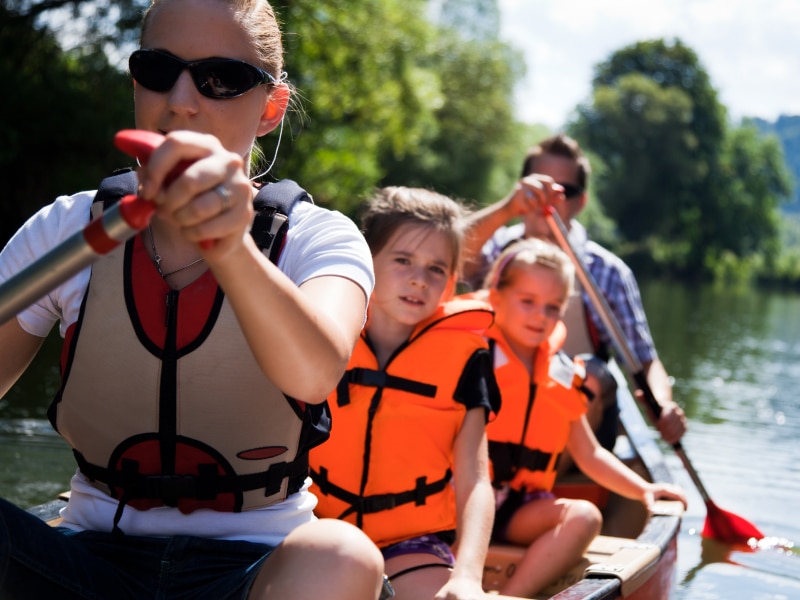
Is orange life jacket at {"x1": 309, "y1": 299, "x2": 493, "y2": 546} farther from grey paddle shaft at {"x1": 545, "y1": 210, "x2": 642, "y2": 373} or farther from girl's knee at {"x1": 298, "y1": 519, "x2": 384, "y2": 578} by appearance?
grey paddle shaft at {"x1": 545, "y1": 210, "x2": 642, "y2": 373}

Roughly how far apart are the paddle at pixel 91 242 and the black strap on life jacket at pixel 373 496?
4.57ft

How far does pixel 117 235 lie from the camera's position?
989mm

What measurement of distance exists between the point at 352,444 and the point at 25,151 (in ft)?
28.1

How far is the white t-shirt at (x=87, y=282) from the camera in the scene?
4.49 feet

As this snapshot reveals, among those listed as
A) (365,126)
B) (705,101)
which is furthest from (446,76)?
(705,101)

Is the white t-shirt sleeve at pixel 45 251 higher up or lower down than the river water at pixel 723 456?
higher up

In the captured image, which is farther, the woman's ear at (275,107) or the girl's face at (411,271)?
the girl's face at (411,271)

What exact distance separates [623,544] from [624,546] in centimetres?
19

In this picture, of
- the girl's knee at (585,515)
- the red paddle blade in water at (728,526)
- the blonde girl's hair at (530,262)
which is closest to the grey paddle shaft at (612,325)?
the red paddle blade in water at (728,526)

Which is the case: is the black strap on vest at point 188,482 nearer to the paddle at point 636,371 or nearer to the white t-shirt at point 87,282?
the white t-shirt at point 87,282

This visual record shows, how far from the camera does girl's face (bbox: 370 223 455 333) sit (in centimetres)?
241

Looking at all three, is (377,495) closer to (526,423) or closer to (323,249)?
(526,423)

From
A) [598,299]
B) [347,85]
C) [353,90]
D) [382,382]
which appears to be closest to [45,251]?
[382,382]

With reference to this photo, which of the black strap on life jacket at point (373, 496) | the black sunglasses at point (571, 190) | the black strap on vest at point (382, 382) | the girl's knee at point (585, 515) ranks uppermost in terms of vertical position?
the black sunglasses at point (571, 190)
